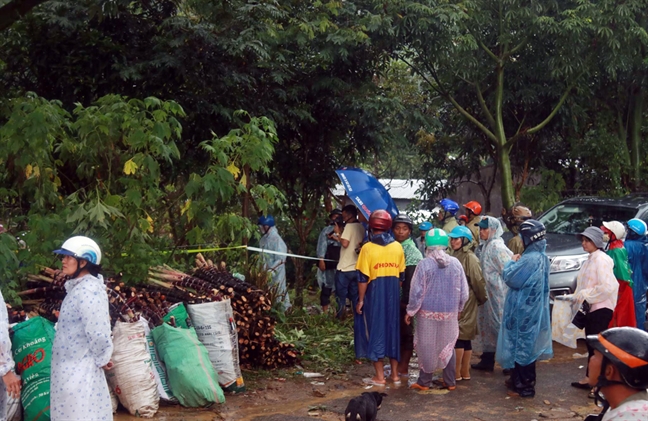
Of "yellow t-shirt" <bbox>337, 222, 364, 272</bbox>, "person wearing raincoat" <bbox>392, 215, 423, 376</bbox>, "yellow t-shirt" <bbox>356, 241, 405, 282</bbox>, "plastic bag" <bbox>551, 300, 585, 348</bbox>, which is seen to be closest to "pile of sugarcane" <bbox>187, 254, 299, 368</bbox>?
"yellow t-shirt" <bbox>356, 241, 405, 282</bbox>

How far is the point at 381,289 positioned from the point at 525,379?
1.73m

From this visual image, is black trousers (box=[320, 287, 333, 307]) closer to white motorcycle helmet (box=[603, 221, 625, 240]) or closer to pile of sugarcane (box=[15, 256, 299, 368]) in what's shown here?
pile of sugarcane (box=[15, 256, 299, 368])

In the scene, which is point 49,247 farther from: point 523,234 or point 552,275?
point 552,275

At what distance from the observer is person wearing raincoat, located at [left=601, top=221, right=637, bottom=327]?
28.4 feet

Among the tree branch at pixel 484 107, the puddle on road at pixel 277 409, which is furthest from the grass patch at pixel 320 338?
the tree branch at pixel 484 107

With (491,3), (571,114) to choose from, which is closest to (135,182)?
(491,3)

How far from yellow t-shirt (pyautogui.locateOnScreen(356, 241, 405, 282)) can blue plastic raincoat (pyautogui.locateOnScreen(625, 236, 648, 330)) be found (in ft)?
10.3

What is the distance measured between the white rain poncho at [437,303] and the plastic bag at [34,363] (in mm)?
3596

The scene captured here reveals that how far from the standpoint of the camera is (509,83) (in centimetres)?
1552

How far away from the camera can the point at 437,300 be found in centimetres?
799

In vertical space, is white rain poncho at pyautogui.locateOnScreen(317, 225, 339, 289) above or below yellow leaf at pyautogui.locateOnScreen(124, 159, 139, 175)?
below

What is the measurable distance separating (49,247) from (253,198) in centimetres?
354

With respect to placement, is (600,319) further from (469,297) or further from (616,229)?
(469,297)

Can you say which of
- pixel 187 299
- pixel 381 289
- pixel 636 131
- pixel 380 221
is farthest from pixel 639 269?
pixel 636 131
